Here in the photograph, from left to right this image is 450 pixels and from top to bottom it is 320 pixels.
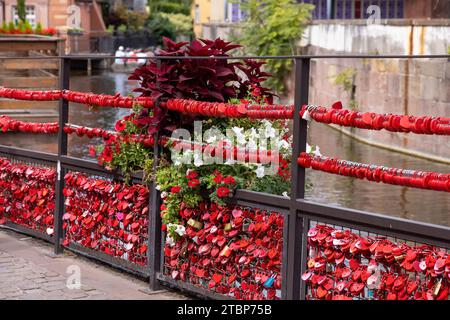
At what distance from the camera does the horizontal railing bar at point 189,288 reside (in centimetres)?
666

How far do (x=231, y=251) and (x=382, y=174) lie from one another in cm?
125

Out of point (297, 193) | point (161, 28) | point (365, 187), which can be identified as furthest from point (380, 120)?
point (161, 28)

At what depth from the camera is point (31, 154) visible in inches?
366

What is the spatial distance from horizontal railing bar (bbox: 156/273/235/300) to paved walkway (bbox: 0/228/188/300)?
81 millimetres

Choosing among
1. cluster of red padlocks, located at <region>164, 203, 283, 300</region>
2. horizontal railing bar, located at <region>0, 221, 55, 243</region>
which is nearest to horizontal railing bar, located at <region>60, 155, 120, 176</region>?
horizontal railing bar, located at <region>0, 221, 55, 243</region>

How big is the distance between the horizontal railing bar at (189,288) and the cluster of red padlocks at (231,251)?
27 mm

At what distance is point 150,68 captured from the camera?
729cm

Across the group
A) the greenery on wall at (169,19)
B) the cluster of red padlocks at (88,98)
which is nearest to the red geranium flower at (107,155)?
the cluster of red padlocks at (88,98)

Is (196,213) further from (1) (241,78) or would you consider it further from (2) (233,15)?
(2) (233,15)

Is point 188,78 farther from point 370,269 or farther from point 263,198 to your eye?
point 370,269

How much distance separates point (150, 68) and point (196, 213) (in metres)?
1.11

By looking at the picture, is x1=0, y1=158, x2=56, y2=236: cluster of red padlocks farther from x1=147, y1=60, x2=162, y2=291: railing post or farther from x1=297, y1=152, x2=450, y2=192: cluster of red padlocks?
x1=297, y1=152, x2=450, y2=192: cluster of red padlocks

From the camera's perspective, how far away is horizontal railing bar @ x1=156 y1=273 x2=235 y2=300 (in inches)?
262

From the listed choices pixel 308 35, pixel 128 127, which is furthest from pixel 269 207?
pixel 308 35
